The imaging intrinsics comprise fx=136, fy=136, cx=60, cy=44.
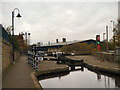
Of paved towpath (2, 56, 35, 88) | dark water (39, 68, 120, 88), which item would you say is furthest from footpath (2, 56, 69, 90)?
dark water (39, 68, 120, 88)

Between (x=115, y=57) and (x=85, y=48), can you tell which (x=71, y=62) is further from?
(x=85, y=48)

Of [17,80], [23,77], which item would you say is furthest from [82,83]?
[17,80]

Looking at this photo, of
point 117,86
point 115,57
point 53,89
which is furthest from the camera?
point 115,57

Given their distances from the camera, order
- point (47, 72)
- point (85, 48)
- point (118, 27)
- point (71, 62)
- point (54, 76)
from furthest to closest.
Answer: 1. point (85, 48)
2. point (118, 27)
3. point (71, 62)
4. point (54, 76)
5. point (47, 72)

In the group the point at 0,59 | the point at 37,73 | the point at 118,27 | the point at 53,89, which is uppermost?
the point at 118,27

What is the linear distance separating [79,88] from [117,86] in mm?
3210

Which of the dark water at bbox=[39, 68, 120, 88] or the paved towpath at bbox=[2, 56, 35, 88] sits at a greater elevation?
the paved towpath at bbox=[2, 56, 35, 88]

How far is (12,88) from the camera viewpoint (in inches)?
268

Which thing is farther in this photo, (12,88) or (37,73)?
(37,73)

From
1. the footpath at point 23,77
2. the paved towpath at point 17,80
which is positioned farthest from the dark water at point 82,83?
the paved towpath at point 17,80

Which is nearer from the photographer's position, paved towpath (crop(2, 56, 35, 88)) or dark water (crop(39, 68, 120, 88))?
paved towpath (crop(2, 56, 35, 88))

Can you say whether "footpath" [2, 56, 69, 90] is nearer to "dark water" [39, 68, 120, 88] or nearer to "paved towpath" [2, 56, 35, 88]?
"paved towpath" [2, 56, 35, 88]

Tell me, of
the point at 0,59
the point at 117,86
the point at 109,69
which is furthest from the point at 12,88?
the point at 109,69

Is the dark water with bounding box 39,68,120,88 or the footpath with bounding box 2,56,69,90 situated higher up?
the footpath with bounding box 2,56,69,90
